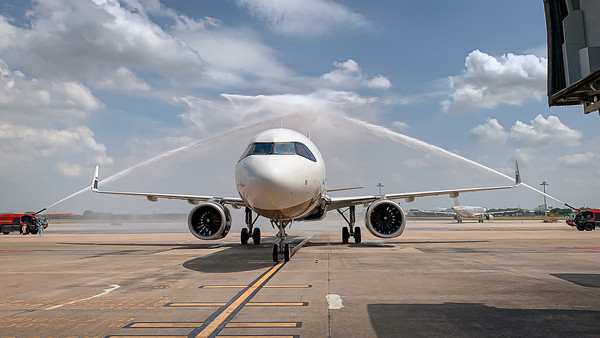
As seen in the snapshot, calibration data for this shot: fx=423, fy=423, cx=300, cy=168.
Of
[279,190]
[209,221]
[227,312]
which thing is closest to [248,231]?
[209,221]

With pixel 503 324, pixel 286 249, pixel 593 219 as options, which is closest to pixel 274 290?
pixel 503 324

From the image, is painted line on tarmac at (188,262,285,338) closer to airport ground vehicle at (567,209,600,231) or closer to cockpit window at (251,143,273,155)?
cockpit window at (251,143,273,155)

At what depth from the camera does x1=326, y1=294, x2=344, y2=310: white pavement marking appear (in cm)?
677

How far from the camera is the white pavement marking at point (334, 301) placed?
677cm

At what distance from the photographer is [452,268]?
11852 mm

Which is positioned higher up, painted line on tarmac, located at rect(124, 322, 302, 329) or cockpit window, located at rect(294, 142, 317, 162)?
cockpit window, located at rect(294, 142, 317, 162)

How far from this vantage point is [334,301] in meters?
7.26

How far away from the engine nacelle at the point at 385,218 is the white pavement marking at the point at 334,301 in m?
10.3

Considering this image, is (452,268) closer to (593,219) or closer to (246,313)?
(246,313)

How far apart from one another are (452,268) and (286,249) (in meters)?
5.03

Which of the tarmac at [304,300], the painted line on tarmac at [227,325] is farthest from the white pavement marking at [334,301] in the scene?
the painted line on tarmac at [227,325]

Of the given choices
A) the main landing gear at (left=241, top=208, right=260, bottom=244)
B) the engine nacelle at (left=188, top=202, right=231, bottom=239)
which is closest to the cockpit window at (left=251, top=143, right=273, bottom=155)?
the engine nacelle at (left=188, top=202, right=231, bottom=239)

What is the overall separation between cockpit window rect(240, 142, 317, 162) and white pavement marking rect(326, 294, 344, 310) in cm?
553

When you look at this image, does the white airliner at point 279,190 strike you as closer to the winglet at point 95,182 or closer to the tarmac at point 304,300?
the tarmac at point 304,300
